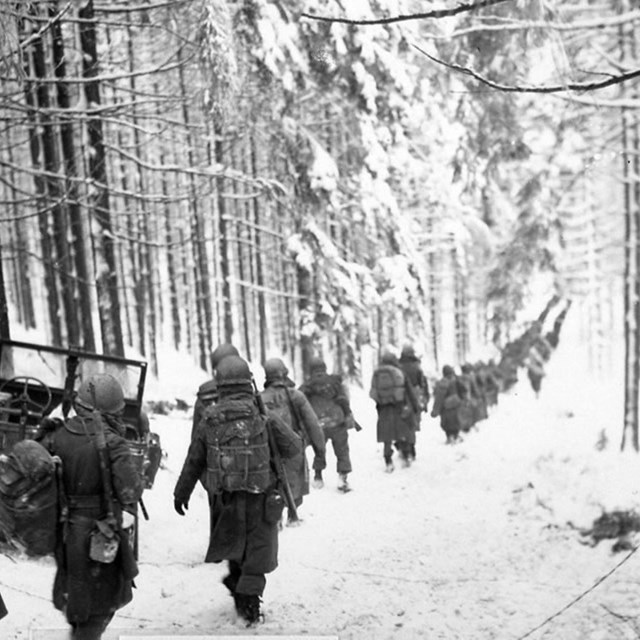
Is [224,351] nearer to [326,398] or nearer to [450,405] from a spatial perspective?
[326,398]

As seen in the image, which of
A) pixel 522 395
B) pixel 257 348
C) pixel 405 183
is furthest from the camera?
pixel 257 348

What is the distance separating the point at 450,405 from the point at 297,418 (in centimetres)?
812

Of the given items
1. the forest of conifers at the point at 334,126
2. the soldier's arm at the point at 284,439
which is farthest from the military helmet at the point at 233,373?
the forest of conifers at the point at 334,126

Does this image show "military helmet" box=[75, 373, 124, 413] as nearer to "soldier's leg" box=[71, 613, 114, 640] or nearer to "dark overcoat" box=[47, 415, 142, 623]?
"dark overcoat" box=[47, 415, 142, 623]

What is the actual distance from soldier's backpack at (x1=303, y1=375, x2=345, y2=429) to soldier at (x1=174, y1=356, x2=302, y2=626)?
5.33 m

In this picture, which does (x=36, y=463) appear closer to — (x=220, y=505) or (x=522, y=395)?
(x=220, y=505)

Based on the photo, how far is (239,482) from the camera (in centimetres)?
576

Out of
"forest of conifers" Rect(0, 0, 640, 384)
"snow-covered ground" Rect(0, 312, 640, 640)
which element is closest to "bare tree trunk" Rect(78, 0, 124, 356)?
"forest of conifers" Rect(0, 0, 640, 384)

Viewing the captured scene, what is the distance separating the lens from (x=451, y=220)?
2439 centimetres

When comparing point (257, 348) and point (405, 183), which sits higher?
point (405, 183)

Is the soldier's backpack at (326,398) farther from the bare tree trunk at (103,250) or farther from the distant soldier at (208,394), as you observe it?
the bare tree trunk at (103,250)

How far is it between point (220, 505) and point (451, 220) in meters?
19.7

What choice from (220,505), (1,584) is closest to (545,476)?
(220,505)

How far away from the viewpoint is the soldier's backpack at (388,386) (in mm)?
12742
